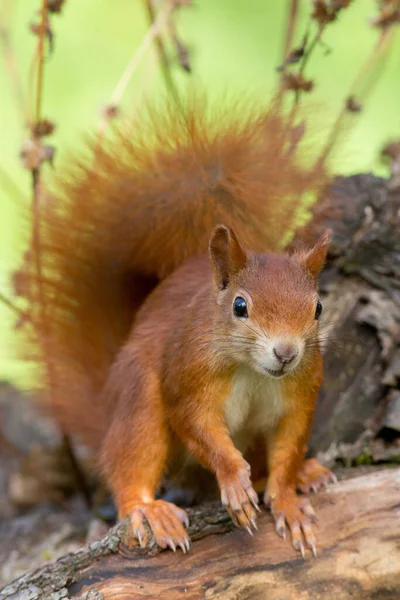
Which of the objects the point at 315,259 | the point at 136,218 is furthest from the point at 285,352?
the point at 136,218

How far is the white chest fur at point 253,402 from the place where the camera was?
60.7 inches

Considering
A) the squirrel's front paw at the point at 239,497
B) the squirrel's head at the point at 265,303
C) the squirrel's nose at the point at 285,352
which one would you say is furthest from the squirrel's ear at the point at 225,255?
the squirrel's front paw at the point at 239,497

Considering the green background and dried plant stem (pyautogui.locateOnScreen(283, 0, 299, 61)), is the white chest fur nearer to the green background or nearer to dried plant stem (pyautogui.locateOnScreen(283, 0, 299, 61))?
dried plant stem (pyautogui.locateOnScreen(283, 0, 299, 61))

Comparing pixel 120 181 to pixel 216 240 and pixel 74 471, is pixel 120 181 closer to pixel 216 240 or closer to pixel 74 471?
pixel 216 240

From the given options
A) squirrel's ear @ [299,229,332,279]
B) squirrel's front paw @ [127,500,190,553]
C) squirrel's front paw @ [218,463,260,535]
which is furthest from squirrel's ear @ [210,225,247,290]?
squirrel's front paw @ [127,500,190,553]

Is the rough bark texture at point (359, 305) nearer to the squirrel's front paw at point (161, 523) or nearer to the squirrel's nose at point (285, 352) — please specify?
the squirrel's front paw at point (161, 523)

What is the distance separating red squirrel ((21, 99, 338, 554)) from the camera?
4.88 feet

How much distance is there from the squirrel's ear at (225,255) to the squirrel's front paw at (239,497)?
0.35 m

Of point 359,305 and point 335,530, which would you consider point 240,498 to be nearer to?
point 335,530

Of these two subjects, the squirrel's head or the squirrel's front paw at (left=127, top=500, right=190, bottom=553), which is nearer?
the squirrel's head

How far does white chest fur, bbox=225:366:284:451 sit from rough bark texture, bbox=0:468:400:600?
0.19 meters

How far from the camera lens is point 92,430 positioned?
2.02 meters

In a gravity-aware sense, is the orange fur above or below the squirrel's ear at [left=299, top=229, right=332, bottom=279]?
below

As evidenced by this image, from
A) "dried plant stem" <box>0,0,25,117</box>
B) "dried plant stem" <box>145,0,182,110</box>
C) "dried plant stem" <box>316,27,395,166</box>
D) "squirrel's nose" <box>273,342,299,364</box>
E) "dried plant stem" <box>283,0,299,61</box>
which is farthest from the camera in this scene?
"dried plant stem" <box>0,0,25,117</box>
